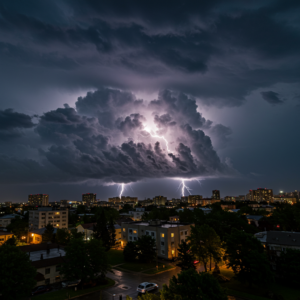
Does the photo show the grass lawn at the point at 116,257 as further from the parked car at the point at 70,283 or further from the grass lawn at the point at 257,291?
the grass lawn at the point at 257,291

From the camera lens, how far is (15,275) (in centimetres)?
2977

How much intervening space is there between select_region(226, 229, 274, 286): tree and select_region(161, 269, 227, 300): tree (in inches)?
744

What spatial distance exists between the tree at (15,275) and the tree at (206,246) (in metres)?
28.3

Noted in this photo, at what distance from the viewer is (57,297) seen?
33.8 meters

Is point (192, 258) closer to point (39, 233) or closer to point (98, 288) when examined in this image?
point (98, 288)

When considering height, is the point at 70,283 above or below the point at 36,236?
above

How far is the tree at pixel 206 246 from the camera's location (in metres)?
43.1

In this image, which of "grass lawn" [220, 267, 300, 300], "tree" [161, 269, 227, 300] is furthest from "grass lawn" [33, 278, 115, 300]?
"grass lawn" [220, 267, 300, 300]

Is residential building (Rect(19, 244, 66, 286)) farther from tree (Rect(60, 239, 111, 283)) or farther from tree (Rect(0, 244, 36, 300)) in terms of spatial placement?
tree (Rect(0, 244, 36, 300))

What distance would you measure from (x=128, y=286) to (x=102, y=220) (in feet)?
110

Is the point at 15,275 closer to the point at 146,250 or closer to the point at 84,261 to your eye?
the point at 84,261

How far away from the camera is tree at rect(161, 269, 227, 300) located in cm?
2003

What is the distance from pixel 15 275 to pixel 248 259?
113 ft

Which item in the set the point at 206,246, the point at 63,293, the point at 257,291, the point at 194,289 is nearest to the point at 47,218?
the point at 63,293
